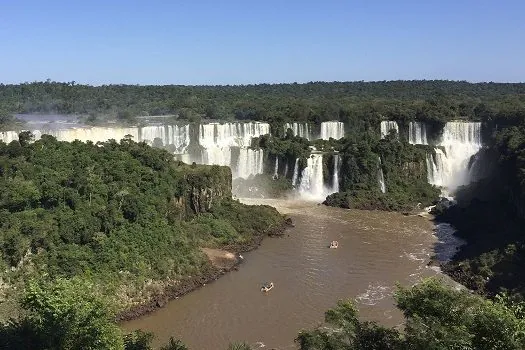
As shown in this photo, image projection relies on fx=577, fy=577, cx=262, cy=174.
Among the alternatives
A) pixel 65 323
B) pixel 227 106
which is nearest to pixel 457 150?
pixel 227 106

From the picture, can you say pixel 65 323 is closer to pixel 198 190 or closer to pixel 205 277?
pixel 205 277

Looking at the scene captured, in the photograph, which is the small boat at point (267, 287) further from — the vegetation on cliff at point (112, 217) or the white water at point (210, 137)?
the white water at point (210, 137)

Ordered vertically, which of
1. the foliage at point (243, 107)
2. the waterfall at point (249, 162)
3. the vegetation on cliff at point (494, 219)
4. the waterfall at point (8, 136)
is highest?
the foliage at point (243, 107)

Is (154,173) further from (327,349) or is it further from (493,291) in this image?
(327,349)

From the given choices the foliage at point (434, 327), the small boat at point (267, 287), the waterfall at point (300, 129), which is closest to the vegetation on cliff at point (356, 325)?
the foliage at point (434, 327)

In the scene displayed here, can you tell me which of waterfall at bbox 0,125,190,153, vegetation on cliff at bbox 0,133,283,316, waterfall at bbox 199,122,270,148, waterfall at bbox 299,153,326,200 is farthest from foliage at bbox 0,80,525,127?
vegetation on cliff at bbox 0,133,283,316
